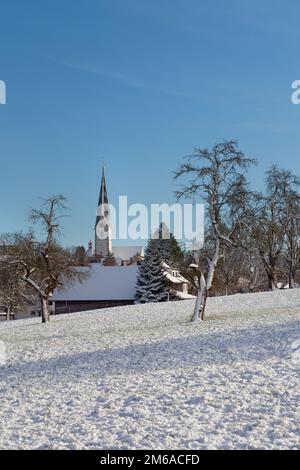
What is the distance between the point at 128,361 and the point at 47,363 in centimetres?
276

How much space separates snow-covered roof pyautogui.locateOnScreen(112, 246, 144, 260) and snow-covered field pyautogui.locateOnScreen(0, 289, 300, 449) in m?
107

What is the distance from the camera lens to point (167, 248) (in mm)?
76500

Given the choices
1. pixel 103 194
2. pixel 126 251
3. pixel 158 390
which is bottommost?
pixel 158 390

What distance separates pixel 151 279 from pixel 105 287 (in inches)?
257

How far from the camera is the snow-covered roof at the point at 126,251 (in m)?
129

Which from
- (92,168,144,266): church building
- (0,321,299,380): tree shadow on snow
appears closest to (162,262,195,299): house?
(0,321,299,380): tree shadow on snow

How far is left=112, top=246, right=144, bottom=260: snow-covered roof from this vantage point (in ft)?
423

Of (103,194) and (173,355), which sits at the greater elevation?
(103,194)

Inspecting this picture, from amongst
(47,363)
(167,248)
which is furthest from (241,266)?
(47,363)

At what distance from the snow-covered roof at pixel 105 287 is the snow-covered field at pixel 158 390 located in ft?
132

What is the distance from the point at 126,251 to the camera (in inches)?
5202

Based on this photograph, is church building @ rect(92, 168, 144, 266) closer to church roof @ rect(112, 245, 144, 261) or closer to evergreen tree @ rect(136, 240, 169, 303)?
church roof @ rect(112, 245, 144, 261)

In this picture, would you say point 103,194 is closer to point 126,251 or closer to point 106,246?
point 106,246

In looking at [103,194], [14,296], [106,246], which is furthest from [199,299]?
[106,246]
